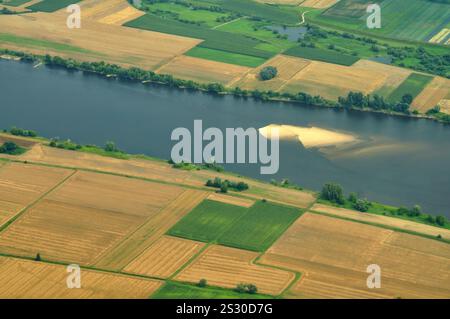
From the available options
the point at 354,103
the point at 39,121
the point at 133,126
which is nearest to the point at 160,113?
the point at 133,126

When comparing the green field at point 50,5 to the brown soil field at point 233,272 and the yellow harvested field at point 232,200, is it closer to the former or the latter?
the yellow harvested field at point 232,200

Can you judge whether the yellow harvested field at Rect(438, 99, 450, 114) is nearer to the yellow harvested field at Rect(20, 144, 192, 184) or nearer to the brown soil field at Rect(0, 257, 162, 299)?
the yellow harvested field at Rect(20, 144, 192, 184)

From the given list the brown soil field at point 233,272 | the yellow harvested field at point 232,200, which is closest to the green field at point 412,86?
the yellow harvested field at point 232,200

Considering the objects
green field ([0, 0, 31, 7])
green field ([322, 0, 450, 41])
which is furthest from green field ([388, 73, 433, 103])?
green field ([0, 0, 31, 7])

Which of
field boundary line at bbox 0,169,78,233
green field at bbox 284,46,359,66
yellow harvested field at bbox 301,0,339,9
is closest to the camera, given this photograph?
field boundary line at bbox 0,169,78,233

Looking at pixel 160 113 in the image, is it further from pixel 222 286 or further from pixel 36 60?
pixel 222 286

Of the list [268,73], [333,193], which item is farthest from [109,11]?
[333,193]

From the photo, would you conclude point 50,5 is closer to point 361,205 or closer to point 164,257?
point 361,205
